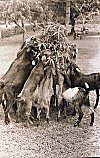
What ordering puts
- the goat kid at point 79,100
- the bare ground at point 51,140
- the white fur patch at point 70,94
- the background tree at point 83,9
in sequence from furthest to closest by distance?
1. the background tree at point 83,9
2. the white fur patch at point 70,94
3. the goat kid at point 79,100
4. the bare ground at point 51,140

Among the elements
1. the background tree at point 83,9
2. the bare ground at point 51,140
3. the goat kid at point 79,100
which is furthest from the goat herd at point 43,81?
the background tree at point 83,9

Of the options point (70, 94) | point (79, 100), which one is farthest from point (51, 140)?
point (70, 94)

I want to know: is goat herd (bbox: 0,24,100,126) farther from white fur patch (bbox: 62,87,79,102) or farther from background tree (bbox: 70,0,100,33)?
background tree (bbox: 70,0,100,33)

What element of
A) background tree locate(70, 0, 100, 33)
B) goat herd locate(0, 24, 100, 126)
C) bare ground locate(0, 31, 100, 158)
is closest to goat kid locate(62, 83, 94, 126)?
goat herd locate(0, 24, 100, 126)

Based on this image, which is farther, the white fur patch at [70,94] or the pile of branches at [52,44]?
the white fur patch at [70,94]

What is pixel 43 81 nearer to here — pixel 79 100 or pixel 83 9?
pixel 79 100

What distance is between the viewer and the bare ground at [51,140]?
4191mm

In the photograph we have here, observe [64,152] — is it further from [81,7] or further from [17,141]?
[81,7]

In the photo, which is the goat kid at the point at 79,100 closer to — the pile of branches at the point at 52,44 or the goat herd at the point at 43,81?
the goat herd at the point at 43,81

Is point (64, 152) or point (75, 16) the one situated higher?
point (75, 16)

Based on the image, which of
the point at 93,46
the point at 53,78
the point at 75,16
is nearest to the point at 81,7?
the point at 75,16

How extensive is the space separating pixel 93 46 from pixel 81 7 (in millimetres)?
1560

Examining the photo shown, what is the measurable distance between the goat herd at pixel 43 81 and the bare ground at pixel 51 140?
16 cm

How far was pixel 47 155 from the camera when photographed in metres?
4.14
